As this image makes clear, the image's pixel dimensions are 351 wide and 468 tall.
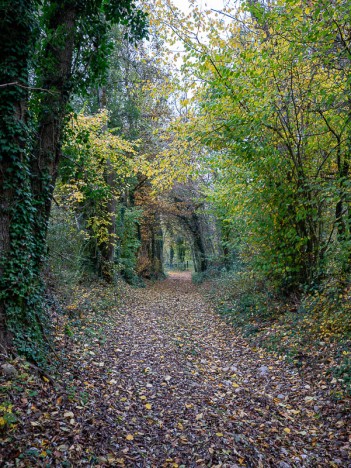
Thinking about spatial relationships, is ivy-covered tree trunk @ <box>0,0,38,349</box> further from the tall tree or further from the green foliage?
the green foliage

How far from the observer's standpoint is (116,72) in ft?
46.3

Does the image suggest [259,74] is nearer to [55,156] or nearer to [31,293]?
[55,156]

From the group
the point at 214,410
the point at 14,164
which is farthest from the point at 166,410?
the point at 14,164

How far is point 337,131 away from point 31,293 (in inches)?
298

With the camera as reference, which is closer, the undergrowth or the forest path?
the forest path

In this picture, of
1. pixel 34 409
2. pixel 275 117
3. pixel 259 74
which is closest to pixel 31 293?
pixel 34 409

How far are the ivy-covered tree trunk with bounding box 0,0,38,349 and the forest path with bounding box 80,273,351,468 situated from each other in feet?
6.74

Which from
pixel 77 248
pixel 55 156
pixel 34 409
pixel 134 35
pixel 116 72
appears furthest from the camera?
pixel 116 72

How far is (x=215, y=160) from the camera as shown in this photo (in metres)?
8.74

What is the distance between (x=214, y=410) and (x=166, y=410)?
733 millimetres

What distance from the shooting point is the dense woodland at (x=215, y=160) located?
4.15 meters

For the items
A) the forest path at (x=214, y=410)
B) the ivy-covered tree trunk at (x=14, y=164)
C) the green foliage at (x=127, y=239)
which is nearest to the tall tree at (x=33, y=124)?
the ivy-covered tree trunk at (x=14, y=164)

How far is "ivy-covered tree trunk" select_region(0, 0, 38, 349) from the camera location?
13.2 feet

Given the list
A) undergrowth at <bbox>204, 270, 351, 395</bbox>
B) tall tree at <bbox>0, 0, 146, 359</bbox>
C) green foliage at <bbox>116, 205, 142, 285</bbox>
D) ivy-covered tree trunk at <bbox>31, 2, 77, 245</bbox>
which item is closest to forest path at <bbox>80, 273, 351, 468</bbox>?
undergrowth at <bbox>204, 270, 351, 395</bbox>
